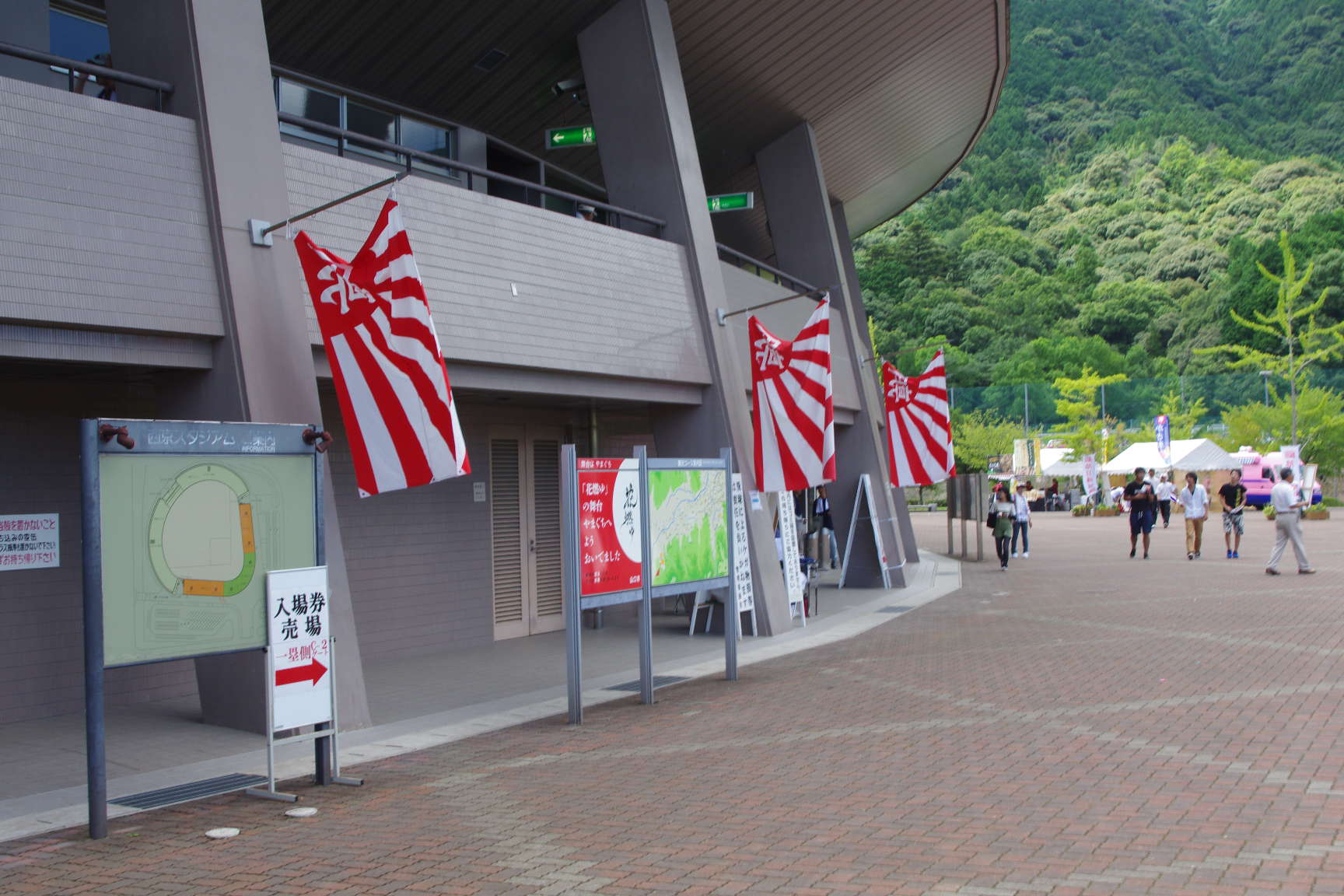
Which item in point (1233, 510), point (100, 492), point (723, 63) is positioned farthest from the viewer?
point (1233, 510)

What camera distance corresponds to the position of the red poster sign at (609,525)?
9.12 meters

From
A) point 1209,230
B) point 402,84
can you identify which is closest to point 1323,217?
point 1209,230

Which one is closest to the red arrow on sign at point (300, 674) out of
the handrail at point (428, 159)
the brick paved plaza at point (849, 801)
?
the brick paved plaza at point (849, 801)

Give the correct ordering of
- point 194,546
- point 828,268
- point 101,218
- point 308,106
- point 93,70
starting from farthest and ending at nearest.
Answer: point 828,268
point 308,106
point 93,70
point 101,218
point 194,546

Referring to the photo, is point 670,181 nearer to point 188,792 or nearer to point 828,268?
point 828,268

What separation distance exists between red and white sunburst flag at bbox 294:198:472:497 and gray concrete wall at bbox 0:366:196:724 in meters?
2.33

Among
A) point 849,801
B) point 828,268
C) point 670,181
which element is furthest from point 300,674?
point 828,268

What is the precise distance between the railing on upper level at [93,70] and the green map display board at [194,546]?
11.4ft

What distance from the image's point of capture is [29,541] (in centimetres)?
916

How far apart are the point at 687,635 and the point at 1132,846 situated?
9.38 meters

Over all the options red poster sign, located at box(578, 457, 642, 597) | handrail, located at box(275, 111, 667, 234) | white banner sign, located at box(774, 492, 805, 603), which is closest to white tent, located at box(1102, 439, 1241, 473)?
white banner sign, located at box(774, 492, 805, 603)

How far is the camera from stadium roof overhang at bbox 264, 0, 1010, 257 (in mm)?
14109

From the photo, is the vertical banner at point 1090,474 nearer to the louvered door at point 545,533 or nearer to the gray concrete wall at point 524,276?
Answer: the louvered door at point 545,533

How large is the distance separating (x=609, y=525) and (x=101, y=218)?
433cm
